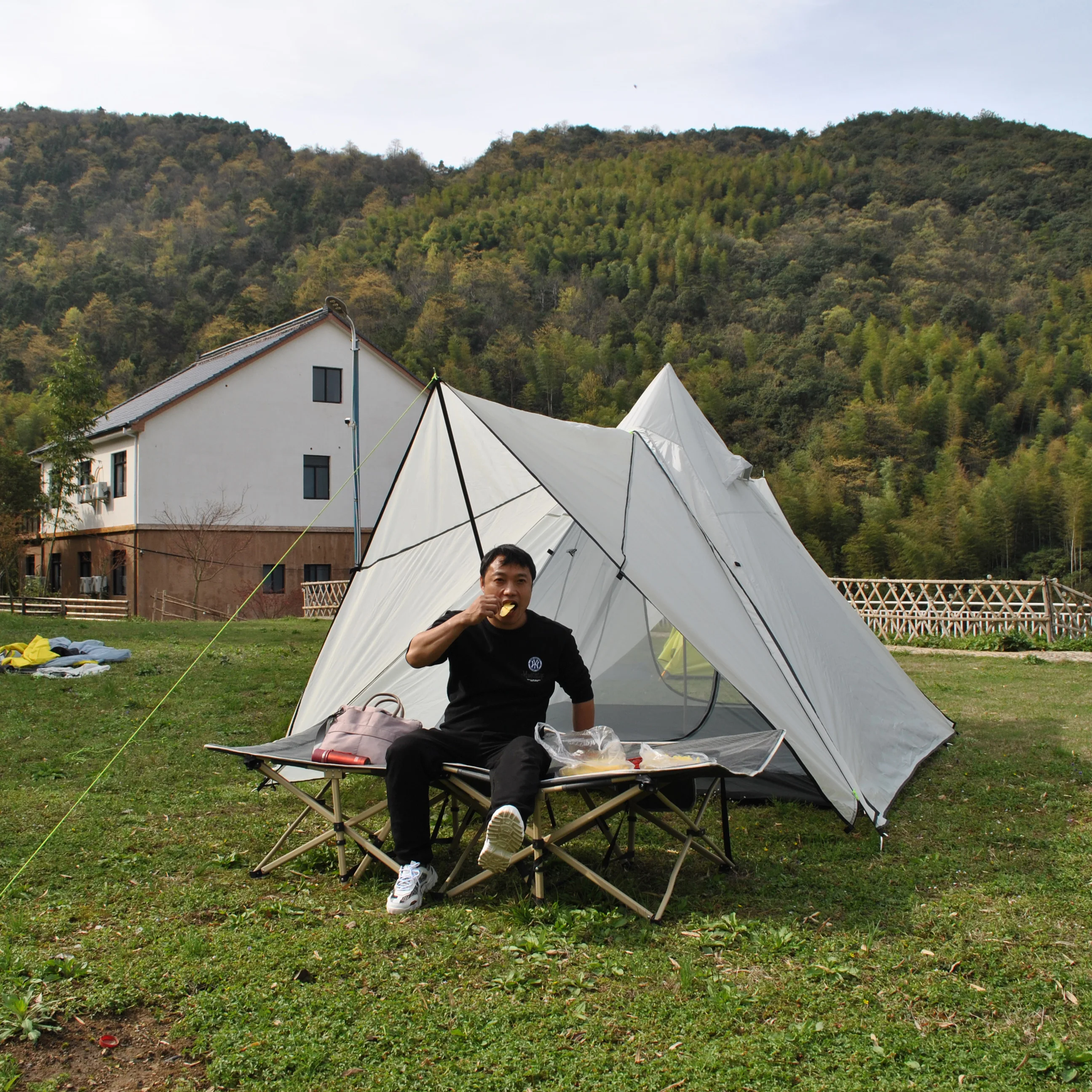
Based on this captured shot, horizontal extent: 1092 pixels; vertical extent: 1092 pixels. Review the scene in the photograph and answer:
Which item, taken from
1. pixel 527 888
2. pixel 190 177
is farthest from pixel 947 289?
pixel 190 177

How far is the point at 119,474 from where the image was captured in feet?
64.7

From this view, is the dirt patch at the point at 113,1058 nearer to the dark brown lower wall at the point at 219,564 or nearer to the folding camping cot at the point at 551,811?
the folding camping cot at the point at 551,811

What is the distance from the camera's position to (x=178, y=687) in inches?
277

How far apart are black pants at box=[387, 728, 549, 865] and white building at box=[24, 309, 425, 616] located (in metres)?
15.8

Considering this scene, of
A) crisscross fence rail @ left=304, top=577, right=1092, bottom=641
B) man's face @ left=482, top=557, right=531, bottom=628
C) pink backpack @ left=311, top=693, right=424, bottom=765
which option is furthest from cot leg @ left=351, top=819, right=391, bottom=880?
crisscross fence rail @ left=304, top=577, right=1092, bottom=641

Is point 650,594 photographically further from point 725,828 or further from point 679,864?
point 679,864

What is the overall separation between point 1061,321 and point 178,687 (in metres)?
34.1

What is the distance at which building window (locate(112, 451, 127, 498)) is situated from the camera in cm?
1947

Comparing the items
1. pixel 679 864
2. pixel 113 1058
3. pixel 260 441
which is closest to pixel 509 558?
pixel 679 864

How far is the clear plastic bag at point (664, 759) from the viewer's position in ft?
10.1

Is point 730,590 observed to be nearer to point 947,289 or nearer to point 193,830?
point 193,830

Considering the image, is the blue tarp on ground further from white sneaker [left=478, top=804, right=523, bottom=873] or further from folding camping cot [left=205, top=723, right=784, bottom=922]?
white sneaker [left=478, top=804, right=523, bottom=873]

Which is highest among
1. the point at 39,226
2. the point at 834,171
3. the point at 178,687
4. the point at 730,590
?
the point at 834,171

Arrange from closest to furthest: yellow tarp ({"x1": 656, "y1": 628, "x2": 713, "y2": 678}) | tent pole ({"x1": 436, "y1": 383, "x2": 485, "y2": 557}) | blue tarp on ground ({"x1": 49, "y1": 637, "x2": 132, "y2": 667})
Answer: tent pole ({"x1": 436, "y1": 383, "x2": 485, "y2": 557})
yellow tarp ({"x1": 656, "y1": 628, "x2": 713, "y2": 678})
blue tarp on ground ({"x1": 49, "y1": 637, "x2": 132, "y2": 667})
